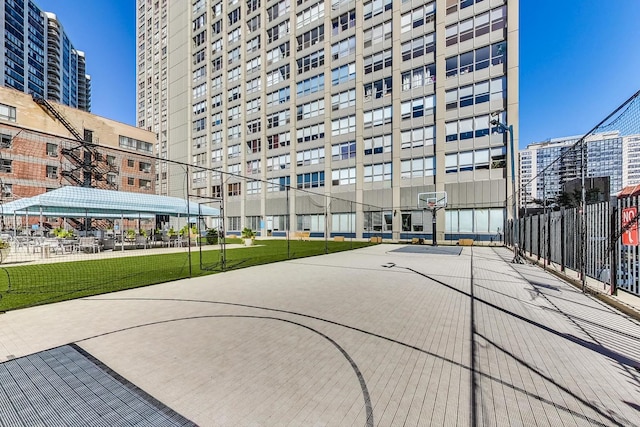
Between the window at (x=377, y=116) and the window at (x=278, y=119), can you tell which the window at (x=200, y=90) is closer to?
the window at (x=278, y=119)

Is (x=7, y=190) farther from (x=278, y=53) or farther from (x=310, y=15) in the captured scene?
(x=310, y=15)

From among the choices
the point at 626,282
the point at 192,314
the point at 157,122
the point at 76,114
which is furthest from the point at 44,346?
the point at 157,122

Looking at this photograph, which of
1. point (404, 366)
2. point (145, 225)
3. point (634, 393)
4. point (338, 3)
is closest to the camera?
point (634, 393)

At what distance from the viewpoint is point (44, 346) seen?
4.27m

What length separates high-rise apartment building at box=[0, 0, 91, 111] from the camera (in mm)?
74562

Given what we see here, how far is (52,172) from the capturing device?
38.2 metres

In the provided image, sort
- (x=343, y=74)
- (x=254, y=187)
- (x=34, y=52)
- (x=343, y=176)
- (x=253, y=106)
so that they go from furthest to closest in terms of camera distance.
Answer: (x=34, y=52), (x=253, y=106), (x=254, y=187), (x=343, y=74), (x=343, y=176)

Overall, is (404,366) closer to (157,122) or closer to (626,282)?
(626,282)

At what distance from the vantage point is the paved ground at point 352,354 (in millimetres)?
2754

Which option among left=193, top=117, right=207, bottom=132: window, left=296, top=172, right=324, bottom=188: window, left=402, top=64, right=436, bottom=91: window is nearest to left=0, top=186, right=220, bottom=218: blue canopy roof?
left=296, top=172, right=324, bottom=188: window

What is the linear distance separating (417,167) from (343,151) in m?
9.29

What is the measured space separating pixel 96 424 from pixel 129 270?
10790mm

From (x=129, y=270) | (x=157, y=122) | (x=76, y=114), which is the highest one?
(x=157, y=122)

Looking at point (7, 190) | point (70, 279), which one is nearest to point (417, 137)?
point (70, 279)
